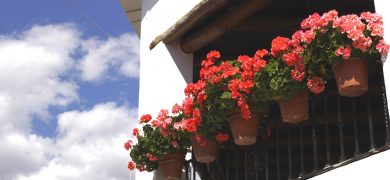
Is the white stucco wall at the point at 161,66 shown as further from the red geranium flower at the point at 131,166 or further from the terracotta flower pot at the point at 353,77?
the terracotta flower pot at the point at 353,77

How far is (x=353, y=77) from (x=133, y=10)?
441 cm

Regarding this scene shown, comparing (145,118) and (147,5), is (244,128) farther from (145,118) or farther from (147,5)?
(147,5)

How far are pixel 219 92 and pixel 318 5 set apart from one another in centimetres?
197

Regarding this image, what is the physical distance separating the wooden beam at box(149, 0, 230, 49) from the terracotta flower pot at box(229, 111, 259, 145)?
1.17 meters

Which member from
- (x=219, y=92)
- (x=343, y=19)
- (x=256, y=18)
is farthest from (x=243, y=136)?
(x=256, y=18)

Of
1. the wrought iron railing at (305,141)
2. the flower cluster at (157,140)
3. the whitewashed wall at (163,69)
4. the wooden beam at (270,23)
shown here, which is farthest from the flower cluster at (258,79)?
the wooden beam at (270,23)

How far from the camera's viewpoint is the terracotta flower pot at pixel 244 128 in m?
5.17

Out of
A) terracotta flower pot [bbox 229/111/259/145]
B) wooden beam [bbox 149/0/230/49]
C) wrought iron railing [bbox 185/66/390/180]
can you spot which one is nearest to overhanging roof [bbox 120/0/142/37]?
wooden beam [bbox 149/0/230/49]

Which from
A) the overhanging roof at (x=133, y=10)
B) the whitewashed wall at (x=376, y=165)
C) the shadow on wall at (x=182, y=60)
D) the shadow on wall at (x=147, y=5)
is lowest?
the whitewashed wall at (x=376, y=165)

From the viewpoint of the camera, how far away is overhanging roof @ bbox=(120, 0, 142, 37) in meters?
7.97

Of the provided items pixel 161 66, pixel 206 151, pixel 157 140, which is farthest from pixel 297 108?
pixel 161 66

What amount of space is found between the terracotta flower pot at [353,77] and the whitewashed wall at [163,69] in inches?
84.2

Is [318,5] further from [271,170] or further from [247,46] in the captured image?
[271,170]

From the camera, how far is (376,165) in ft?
13.8
